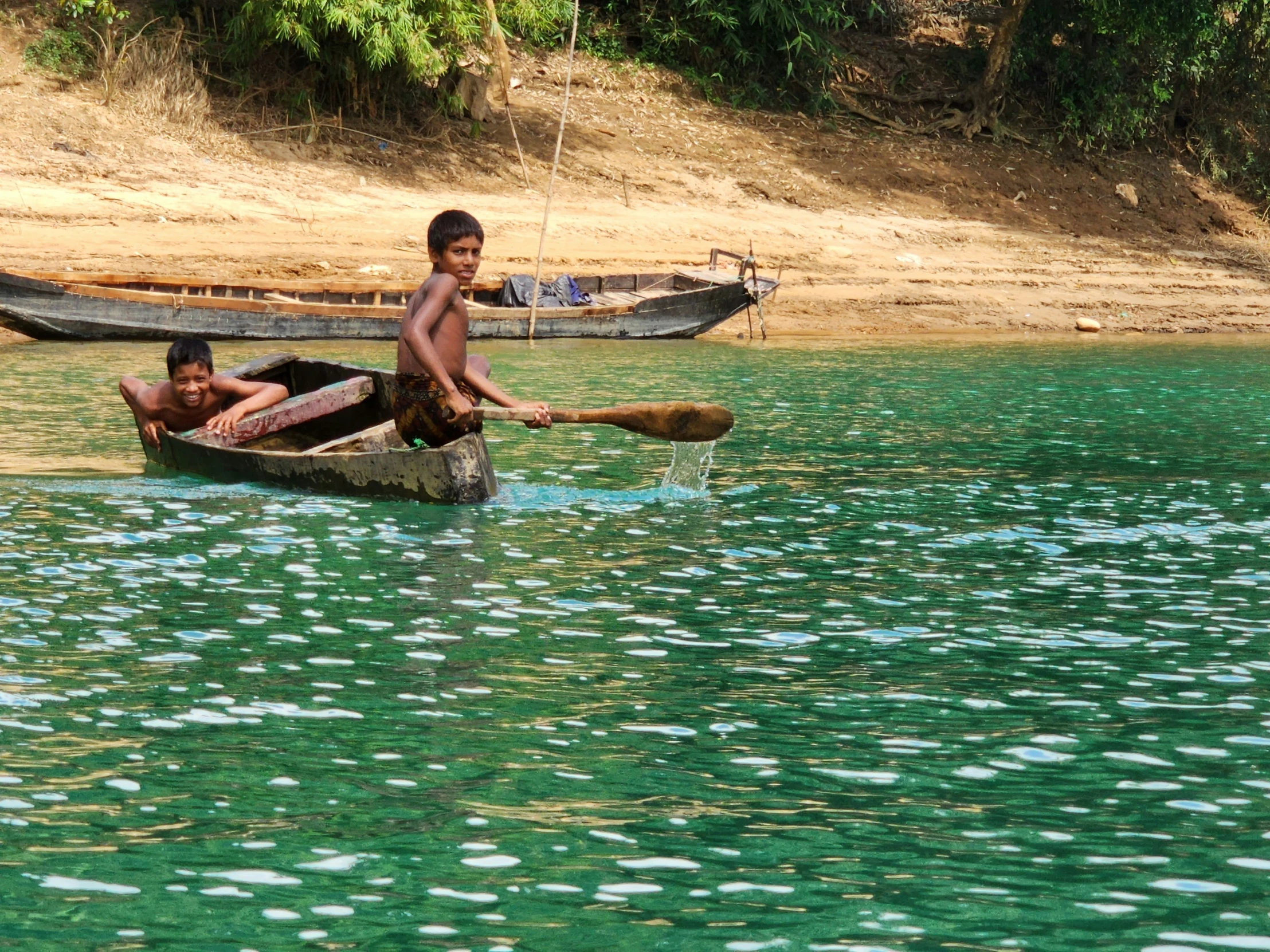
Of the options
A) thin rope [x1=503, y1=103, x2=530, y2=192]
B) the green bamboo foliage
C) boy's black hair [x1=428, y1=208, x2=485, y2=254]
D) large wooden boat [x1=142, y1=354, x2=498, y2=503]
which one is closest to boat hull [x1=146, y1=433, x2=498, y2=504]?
large wooden boat [x1=142, y1=354, x2=498, y2=503]

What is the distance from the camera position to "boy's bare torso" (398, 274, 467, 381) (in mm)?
9180

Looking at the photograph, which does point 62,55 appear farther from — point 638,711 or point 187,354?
point 638,711

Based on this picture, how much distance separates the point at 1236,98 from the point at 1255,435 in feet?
64.1

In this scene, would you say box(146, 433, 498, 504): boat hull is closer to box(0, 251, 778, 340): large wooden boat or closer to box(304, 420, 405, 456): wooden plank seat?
box(304, 420, 405, 456): wooden plank seat

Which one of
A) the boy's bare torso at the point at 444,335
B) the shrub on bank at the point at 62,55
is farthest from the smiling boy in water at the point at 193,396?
the shrub on bank at the point at 62,55

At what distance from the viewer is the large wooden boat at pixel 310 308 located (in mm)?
16734

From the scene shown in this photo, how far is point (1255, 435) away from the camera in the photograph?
42.5 ft

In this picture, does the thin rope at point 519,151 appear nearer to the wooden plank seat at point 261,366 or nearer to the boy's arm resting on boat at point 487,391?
the wooden plank seat at point 261,366

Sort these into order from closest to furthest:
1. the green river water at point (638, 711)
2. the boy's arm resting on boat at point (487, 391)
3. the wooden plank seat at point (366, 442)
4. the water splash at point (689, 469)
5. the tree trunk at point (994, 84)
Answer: the green river water at point (638, 711), the boy's arm resting on boat at point (487, 391), the wooden plank seat at point (366, 442), the water splash at point (689, 469), the tree trunk at point (994, 84)

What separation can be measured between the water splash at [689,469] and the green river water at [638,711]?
9.2 inches

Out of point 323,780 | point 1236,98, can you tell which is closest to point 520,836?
point 323,780

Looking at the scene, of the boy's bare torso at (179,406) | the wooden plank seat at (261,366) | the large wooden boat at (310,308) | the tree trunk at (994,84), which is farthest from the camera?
the tree trunk at (994,84)

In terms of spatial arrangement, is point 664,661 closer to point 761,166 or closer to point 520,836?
point 520,836

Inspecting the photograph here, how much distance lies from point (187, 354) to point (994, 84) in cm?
2070
